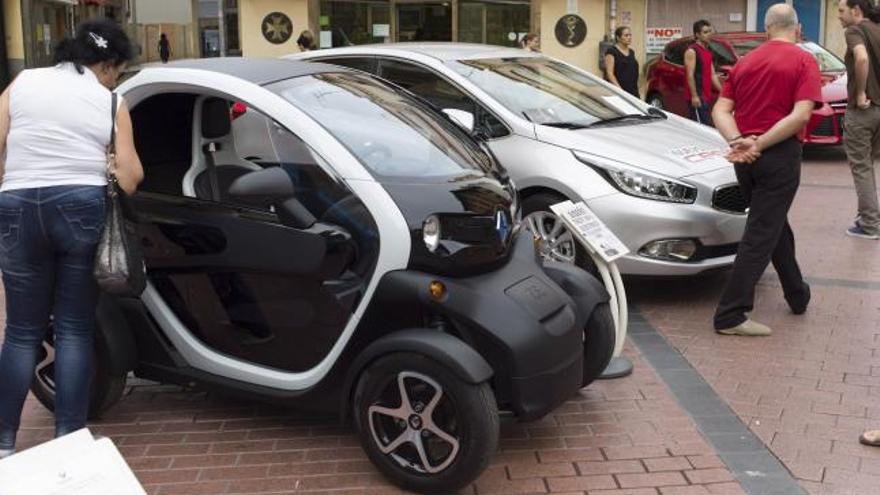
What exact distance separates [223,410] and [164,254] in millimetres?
824

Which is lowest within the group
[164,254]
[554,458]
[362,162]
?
[554,458]

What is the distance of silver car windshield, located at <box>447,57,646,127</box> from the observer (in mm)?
6848

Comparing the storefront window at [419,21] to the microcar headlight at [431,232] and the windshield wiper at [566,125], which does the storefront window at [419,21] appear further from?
the microcar headlight at [431,232]

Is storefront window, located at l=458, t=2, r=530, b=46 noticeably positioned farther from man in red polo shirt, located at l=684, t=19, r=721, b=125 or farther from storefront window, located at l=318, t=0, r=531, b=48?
man in red polo shirt, located at l=684, t=19, r=721, b=125

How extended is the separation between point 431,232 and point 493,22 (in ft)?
66.9

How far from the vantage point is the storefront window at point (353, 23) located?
2344 centimetres

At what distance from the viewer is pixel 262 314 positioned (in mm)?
4180

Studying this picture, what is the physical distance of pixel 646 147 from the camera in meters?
6.50

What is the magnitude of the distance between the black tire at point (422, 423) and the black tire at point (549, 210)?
2.69m

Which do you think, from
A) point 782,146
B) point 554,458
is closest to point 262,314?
point 554,458

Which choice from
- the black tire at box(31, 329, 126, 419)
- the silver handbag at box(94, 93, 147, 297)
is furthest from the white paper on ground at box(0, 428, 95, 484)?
the black tire at box(31, 329, 126, 419)

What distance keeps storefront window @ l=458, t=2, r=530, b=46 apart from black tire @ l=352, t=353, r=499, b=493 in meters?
20.0

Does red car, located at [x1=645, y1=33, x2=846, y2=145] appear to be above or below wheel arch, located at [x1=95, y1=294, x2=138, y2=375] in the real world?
above

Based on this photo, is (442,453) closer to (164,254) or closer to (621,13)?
(164,254)
